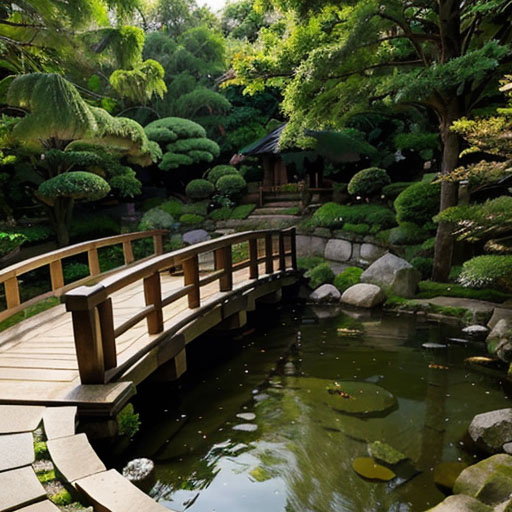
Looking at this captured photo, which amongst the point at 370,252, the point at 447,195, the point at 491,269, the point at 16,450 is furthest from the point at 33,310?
the point at 447,195

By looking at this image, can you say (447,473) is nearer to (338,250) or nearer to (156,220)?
(338,250)

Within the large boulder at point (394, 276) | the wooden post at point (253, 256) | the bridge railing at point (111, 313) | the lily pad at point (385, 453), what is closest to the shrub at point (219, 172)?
the large boulder at point (394, 276)

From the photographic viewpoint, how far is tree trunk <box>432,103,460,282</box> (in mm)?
7121

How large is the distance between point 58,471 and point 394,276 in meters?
6.91

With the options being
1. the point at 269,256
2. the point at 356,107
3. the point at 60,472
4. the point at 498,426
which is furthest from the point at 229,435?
the point at 356,107

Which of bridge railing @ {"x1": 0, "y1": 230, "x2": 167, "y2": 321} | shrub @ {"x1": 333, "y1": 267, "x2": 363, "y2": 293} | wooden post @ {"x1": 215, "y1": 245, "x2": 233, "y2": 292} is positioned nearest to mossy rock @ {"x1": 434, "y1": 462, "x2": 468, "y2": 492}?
wooden post @ {"x1": 215, "y1": 245, "x2": 233, "y2": 292}

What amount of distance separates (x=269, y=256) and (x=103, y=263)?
20.9 ft

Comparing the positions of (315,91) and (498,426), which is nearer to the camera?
(498,426)

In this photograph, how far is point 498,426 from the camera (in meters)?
3.15

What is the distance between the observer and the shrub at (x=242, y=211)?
13742 mm

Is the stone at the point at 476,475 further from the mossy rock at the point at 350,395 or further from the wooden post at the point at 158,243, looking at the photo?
the wooden post at the point at 158,243

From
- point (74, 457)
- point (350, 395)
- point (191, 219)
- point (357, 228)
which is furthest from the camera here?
point (191, 219)

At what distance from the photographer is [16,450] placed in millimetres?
2342

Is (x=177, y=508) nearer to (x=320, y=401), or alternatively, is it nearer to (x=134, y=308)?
(x=320, y=401)
